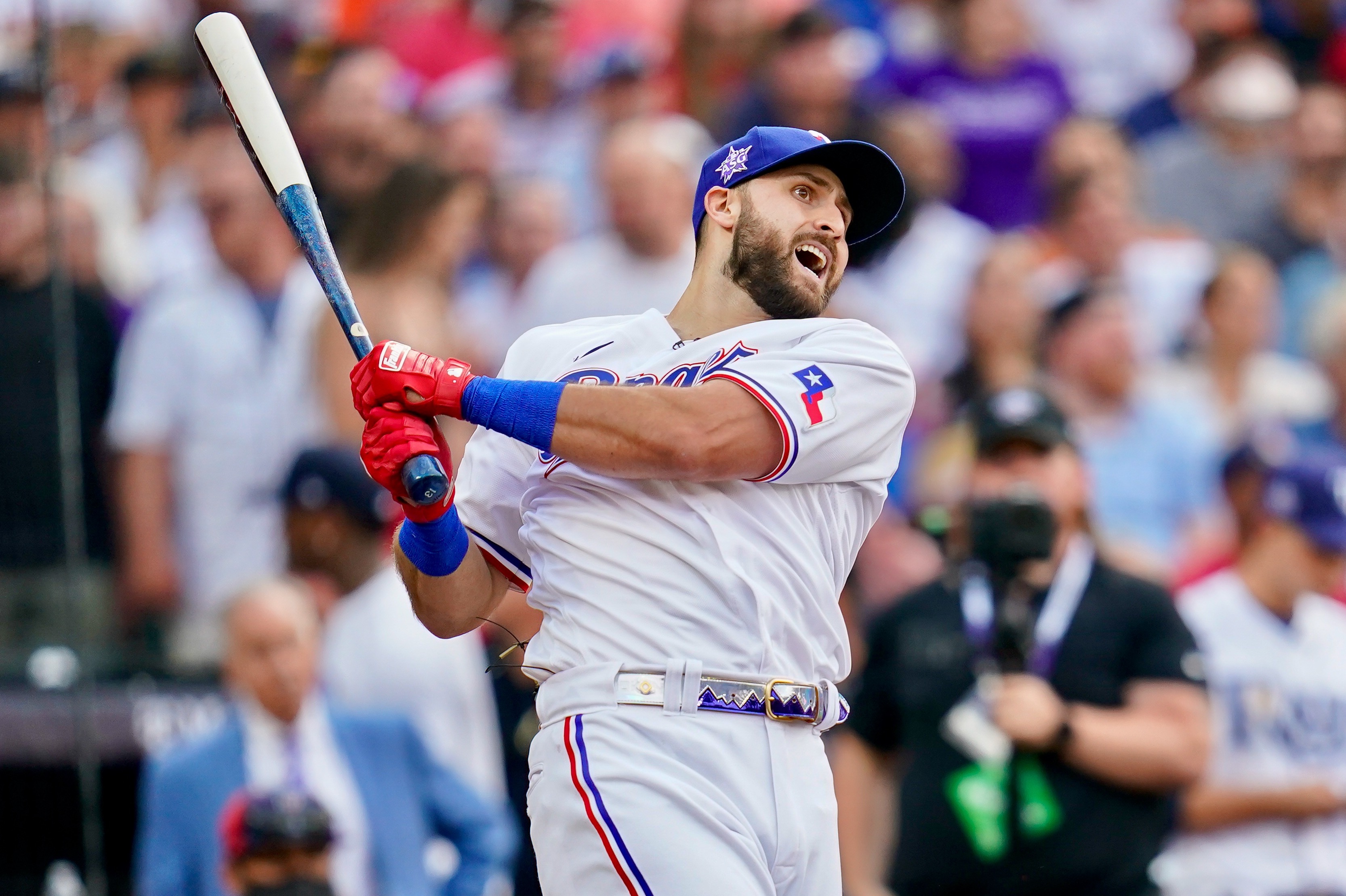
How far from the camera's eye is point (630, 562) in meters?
3.41

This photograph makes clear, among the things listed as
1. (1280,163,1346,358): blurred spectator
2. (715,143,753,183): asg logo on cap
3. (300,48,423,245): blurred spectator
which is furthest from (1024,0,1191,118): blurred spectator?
(715,143,753,183): asg logo on cap

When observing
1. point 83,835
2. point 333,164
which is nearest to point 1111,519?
point 333,164

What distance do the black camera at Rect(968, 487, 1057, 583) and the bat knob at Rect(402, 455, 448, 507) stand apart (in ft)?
6.75

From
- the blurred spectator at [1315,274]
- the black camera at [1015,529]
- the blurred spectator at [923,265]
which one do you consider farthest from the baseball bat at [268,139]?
the blurred spectator at [1315,274]

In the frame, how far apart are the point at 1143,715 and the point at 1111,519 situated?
8.43 feet

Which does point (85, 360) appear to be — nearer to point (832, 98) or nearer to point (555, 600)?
point (832, 98)

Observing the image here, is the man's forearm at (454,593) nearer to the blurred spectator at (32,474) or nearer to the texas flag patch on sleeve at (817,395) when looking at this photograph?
the texas flag patch on sleeve at (817,395)

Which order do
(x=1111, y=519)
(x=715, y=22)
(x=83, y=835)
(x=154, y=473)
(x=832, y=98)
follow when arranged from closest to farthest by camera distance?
1. (x=83, y=835)
2. (x=154, y=473)
3. (x=1111, y=519)
4. (x=832, y=98)
5. (x=715, y=22)

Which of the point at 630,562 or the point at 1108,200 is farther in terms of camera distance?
the point at 1108,200

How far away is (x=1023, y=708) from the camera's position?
4.90 metres

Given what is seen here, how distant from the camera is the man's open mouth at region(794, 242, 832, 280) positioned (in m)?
3.64

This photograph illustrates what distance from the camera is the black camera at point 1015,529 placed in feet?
16.2

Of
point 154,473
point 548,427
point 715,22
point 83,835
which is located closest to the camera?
point 548,427

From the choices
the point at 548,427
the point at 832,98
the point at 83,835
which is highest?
the point at 832,98
